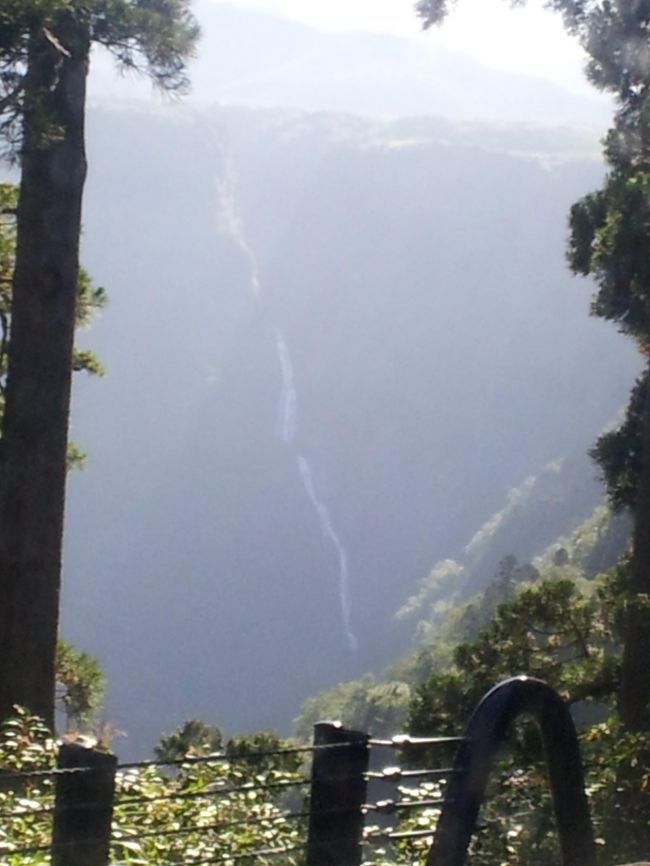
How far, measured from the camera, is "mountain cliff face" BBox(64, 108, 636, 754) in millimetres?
102062

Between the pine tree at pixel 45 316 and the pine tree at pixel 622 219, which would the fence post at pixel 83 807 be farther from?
the pine tree at pixel 622 219

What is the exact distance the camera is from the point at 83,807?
126 inches

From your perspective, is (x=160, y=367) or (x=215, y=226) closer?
(x=160, y=367)

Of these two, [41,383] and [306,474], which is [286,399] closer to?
[306,474]

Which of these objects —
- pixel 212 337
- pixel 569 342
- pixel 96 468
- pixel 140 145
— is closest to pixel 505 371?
pixel 569 342

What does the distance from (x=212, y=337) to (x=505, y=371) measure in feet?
94.0

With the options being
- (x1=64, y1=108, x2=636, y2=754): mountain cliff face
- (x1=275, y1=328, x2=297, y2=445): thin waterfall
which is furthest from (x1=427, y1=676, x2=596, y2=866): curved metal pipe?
(x1=275, y1=328, x2=297, y2=445): thin waterfall

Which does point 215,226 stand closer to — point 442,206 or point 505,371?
point 442,206

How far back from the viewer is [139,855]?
166 inches

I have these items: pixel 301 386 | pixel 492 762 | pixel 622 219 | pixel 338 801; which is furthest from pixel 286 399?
pixel 492 762

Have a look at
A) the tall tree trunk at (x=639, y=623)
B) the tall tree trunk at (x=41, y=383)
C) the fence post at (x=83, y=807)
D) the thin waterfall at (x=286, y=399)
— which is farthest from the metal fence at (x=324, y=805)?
the thin waterfall at (x=286, y=399)

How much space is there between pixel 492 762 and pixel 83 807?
922 millimetres

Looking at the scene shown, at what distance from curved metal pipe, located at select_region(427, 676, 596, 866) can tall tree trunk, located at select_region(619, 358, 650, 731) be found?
4.46 metres

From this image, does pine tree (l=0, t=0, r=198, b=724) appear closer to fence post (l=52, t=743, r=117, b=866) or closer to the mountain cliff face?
fence post (l=52, t=743, r=117, b=866)
